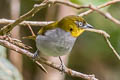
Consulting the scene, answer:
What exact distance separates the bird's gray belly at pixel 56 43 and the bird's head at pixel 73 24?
0.03 meters

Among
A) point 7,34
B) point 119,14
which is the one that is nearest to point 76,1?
point 7,34

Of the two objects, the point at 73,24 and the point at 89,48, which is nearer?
the point at 73,24

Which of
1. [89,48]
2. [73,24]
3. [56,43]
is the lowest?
[89,48]

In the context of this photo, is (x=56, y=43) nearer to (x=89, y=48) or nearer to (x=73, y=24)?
(x=73, y=24)

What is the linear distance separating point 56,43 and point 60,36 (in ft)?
0.17

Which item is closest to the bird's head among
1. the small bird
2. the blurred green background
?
the small bird

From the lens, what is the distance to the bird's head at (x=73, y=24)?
1.84 meters

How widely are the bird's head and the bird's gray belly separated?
0.03 metres

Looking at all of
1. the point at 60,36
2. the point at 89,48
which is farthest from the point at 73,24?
the point at 89,48

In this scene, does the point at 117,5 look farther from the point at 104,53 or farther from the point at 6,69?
the point at 6,69

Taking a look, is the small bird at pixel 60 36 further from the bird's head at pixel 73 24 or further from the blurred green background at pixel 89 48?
the blurred green background at pixel 89 48

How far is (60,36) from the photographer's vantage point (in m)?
1.95

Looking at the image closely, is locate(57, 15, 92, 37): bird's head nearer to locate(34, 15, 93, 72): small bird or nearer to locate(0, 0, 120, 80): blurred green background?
locate(34, 15, 93, 72): small bird

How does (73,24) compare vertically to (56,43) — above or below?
above
